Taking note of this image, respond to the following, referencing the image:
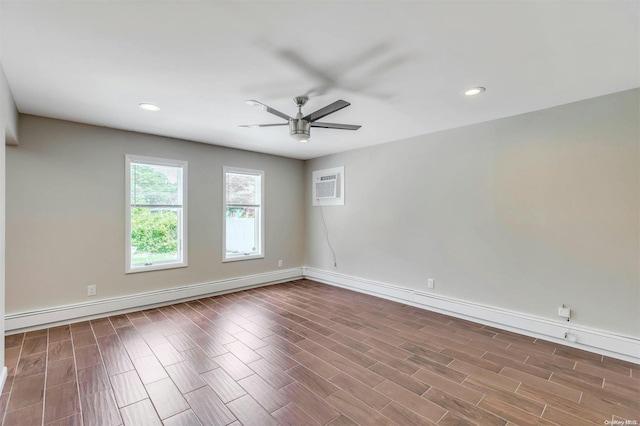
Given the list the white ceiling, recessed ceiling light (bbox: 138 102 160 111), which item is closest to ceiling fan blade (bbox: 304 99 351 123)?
the white ceiling

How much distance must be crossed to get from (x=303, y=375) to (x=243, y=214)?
3353 mm

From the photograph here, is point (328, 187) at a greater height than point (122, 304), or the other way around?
point (328, 187)

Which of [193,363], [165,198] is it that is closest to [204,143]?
[165,198]

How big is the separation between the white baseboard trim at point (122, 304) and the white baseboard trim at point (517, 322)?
80.4 inches

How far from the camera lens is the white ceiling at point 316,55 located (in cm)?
159

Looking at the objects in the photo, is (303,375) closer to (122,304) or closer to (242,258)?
(122,304)

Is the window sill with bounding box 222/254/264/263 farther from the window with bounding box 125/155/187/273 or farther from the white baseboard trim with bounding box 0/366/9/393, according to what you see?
the white baseboard trim with bounding box 0/366/9/393

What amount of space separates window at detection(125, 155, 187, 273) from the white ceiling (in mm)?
994

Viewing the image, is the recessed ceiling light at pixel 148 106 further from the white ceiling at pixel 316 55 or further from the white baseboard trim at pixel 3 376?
the white baseboard trim at pixel 3 376

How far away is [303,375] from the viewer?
2.33 metres

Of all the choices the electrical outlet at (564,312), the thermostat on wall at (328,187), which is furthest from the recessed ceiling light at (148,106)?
the electrical outlet at (564,312)

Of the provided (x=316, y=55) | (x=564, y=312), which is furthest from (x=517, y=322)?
(x=316, y=55)

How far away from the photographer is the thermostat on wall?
521 cm

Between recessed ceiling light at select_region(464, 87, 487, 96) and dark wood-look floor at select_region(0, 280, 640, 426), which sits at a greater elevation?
recessed ceiling light at select_region(464, 87, 487, 96)
